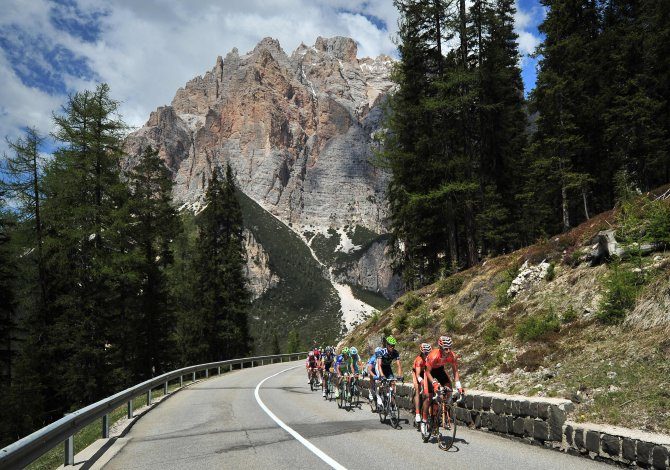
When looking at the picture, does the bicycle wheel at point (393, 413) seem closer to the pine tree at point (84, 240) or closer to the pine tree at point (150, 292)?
the pine tree at point (84, 240)

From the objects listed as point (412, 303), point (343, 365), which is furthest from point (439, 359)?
point (412, 303)

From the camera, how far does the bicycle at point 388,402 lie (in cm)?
999

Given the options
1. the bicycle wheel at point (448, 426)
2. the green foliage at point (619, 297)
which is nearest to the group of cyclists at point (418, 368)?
the bicycle wheel at point (448, 426)

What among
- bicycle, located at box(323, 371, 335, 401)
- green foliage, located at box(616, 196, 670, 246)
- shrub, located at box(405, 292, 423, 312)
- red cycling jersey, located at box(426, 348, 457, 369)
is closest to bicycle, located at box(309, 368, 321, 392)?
bicycle, located at box(323, 371, 335, 401)

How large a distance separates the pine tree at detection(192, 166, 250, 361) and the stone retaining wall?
3359 centimetres

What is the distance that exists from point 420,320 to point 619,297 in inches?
396

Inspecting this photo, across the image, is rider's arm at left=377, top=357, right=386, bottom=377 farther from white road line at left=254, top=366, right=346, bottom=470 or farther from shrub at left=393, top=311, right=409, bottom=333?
shrub at left=393, top=311, right=409, bottom=333

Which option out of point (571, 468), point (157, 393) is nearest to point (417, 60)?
point (157, 393)

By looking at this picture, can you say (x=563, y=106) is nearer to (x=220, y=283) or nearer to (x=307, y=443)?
(x=307, y=443)

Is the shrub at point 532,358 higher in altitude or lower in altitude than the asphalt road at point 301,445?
higher

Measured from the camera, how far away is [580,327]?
11.6m

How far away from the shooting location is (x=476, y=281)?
766 inches

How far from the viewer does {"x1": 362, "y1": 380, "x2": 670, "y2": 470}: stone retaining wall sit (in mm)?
5646

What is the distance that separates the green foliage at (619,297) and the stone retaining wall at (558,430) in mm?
4147
